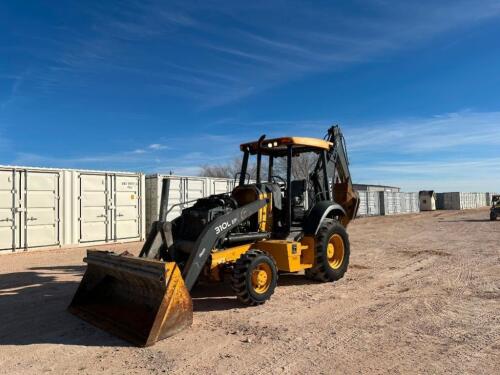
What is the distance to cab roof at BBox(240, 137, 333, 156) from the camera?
7711 mm

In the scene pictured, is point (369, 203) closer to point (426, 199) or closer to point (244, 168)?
point (426, 199)

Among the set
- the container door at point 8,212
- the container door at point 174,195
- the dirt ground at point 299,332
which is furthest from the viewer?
the container door at point 174,195

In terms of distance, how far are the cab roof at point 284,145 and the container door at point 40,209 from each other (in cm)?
822

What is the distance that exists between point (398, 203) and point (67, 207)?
36.7 m

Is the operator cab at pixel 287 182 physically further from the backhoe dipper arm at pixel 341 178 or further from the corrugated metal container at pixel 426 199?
the corrugated metal container at pixel 426 199

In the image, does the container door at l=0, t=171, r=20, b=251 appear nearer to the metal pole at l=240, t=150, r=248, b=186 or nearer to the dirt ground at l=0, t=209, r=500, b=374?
the dirt ground at l=0, t=209, r=500, b=374

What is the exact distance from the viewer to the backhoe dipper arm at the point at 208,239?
5.94m

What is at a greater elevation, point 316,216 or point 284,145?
point 284,145

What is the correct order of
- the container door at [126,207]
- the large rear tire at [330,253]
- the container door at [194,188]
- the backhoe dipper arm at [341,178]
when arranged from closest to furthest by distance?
the large rear tire at [330,253] → the backhoe dipper arm at [341,178] → the container door at [126,207] → the container door at [194,188]

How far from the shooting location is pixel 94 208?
1512 centimetres

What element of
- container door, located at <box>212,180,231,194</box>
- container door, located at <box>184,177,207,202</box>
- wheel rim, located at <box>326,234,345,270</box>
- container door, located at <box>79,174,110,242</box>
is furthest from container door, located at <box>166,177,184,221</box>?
wheel rim, located at <box>326,234,345,270</box>

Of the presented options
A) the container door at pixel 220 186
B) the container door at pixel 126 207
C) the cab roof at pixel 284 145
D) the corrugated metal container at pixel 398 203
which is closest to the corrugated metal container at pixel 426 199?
the corrugated metal container at pixel 398 203

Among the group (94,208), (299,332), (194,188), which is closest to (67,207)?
(94,208)

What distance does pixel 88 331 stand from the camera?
553 cm
